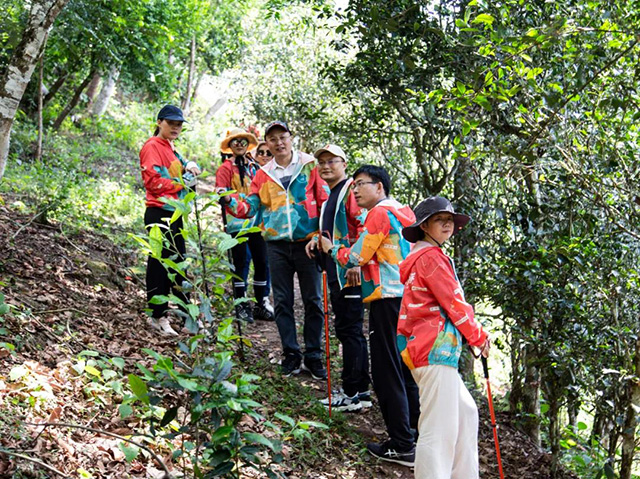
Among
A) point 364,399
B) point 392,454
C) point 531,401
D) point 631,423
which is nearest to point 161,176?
point 364,399

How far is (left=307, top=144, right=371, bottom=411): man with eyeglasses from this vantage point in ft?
18.8

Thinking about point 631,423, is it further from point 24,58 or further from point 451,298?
point 24,58

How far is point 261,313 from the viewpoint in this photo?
27.2 feet

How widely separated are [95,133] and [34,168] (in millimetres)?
8878

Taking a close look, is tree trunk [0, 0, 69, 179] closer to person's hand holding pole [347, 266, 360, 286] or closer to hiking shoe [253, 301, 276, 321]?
person's hand holding pole [347, 266, 360, 286]

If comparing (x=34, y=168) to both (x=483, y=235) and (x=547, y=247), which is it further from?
(x=547, y=247)

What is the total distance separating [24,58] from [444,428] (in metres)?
4.22

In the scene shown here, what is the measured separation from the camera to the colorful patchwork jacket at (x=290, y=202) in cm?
614

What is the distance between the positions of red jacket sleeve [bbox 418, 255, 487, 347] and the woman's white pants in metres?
0.27

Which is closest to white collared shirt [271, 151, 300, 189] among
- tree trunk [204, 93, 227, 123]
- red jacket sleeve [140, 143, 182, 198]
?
red jacket sleeve [140, 143, 182, 198]

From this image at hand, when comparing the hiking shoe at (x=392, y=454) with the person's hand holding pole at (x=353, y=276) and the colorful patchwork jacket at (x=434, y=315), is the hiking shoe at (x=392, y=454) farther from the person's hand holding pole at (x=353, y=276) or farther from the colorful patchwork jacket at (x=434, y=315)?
the person's hand holding pole at (x=353, y=276)

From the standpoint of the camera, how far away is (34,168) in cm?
1076

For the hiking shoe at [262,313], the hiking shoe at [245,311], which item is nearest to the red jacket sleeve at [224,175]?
the hiking shoe at [245,311]

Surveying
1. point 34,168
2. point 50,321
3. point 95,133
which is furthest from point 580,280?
point 95,133
